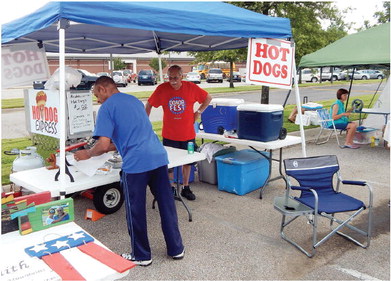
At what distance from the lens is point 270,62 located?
4199 millimetres

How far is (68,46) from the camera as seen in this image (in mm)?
6242

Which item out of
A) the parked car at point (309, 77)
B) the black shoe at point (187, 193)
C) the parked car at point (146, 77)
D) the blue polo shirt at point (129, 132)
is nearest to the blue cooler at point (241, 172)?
the black shoe at point (187, 193)

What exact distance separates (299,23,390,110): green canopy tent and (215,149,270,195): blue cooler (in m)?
3.70

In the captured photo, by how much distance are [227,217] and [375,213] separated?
190 centimetres

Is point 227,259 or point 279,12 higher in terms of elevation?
point 279,12

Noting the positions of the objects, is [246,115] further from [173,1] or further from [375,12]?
[375,12]

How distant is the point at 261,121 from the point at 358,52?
14.6 feet

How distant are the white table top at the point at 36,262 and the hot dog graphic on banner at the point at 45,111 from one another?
1481mm

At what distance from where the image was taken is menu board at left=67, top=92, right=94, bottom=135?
4172 mm

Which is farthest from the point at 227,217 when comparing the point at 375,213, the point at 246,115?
the point at 375,213

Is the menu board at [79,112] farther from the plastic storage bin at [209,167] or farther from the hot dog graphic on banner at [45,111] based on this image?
the plastic storage bin at [209,167]

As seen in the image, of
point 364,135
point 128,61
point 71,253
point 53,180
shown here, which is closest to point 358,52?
point 364,135

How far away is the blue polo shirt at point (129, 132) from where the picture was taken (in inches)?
116

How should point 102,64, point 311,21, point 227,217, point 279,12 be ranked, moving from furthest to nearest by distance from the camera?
point 102,64 → point 311,21 → point 279,12 → point 227,217
